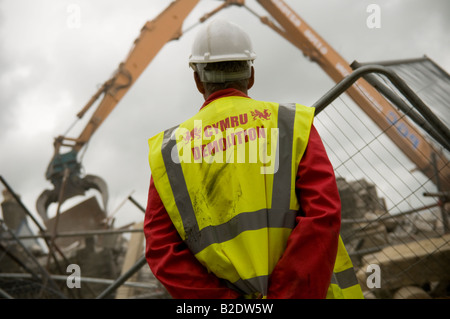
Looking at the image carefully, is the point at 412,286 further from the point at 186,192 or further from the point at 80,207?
the point at 80,207

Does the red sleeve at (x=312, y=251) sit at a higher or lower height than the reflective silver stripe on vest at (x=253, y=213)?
lower

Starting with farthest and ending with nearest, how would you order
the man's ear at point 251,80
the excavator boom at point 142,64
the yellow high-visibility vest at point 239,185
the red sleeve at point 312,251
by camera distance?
the excavator boom at point 142,64 < the man's ear at point 251,80 < the yellow high-visibility vest at point 239,185 < the red sleeve at point 312,251

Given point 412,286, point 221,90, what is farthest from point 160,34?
point 221,90

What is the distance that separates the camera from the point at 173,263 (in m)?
1.64

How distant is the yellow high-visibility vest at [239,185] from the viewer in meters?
1.53

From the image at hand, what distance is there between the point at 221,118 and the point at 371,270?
2.13 m

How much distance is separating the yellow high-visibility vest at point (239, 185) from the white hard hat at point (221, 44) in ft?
0.62

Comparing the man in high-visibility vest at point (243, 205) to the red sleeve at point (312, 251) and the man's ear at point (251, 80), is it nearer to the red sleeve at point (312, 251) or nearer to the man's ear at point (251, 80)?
the red sleeve at point (312, 251)

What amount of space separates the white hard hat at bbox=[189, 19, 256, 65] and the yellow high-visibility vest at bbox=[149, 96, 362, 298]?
7.4 inches

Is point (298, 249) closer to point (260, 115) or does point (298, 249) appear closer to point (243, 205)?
point (243, 205)

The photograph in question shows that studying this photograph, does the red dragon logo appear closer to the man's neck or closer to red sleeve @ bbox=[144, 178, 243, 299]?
the man's neck

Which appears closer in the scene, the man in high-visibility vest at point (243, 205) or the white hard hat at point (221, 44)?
the man in high-visibility vest at point (243, 205)

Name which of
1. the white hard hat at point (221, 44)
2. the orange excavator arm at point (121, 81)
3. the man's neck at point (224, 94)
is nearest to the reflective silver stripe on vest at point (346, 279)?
the man's neck at point (224, 94)

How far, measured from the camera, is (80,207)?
423 inches
